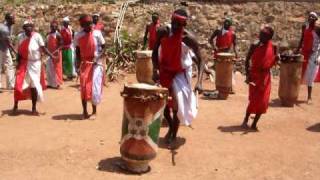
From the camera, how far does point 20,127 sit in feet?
27.3

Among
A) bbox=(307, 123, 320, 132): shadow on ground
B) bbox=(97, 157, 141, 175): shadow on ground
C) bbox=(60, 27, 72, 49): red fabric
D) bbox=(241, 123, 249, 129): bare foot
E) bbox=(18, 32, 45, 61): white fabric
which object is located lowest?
bbox=(307, 123, 320, 132): shadow on ground

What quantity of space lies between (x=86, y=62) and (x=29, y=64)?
42.5 inches

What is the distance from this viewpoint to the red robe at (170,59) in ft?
22.9

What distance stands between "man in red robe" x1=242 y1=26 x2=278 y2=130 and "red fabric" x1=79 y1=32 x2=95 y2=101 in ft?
8.03

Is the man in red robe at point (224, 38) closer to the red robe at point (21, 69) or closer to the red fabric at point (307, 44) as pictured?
the red fabric at point (307, 44)

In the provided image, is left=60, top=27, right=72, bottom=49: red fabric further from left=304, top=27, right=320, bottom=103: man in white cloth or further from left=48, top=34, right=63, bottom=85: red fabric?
left=304, top=27, right=320, bottom=103: man in white cloth

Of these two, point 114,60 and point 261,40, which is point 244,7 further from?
point 261,40

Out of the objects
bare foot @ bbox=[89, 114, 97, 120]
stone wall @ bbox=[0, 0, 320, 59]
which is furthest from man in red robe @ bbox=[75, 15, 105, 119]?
stone wall @ bbox=[0, 0, 320, 59]

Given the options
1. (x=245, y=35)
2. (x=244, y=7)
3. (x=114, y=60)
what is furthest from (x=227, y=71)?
(x=244, y=7)

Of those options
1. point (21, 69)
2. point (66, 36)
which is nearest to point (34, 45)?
point (21, 69)

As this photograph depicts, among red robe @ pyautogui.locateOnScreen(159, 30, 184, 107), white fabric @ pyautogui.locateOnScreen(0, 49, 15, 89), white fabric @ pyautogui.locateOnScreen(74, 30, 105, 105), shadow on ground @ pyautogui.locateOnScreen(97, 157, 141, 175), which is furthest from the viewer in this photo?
white fabric @ pyautogui.locateOnScreen(0, 49, 15, 89)

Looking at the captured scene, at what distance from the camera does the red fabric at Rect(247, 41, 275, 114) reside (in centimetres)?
832

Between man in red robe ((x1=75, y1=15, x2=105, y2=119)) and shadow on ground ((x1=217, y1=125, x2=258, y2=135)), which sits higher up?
man in red robe ((x1=75, y1=15, x2=105, y2=119))

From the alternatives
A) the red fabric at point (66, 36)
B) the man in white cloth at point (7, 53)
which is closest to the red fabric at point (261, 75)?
the man in white cloth at point (7, 53)
